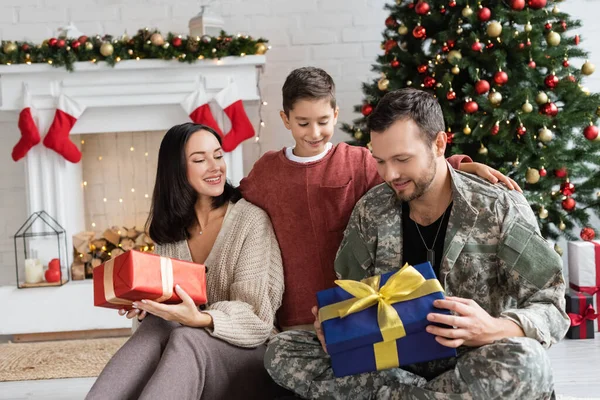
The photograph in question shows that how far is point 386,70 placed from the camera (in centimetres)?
343

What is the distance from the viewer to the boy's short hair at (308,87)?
2.23m

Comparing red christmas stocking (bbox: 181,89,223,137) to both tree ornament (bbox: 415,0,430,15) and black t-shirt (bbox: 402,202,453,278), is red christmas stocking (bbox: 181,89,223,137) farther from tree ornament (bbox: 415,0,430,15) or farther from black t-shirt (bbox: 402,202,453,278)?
black t-shirt (bbox: 402,202,453,278)

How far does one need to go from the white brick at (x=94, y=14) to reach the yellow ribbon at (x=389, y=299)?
307cm

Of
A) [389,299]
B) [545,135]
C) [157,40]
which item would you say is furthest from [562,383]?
[157,40]

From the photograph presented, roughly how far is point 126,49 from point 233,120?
0.69 metres

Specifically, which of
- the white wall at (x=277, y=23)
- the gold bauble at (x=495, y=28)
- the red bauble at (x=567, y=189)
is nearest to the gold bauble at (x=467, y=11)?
the gold bauble at (x=495, y=28)

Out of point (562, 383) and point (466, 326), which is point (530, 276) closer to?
point (466, 326)

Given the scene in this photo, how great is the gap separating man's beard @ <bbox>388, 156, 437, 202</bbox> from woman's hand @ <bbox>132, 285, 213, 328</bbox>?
2.18 ft

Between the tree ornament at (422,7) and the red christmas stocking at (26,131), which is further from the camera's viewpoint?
the red christmas stocking at (26,131)

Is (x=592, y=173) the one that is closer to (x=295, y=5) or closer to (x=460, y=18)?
(x=460, y=18)

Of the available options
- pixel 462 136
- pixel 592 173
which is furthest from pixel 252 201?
pixel 592 173

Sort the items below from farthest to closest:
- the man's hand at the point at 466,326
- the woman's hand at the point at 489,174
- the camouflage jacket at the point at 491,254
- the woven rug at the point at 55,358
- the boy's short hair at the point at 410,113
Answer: the woven rug at the point at 55,358 < the woman's hand at the point at 489,174 < the boy's short hair at the point at 410,113 < the camouflage jacket at the point at 491,254 < the man's hand at the point at 466,326

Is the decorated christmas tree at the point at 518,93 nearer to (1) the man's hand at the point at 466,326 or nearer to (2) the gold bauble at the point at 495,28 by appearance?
(2) the gold bauble at the point at 495,28

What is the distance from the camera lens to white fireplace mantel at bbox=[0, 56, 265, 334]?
3.77 meters
